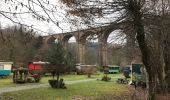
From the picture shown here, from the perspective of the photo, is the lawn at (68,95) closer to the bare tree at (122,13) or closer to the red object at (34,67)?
the bare tree at (122,13)

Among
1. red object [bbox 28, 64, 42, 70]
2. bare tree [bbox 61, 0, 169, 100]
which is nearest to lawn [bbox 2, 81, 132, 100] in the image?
bare tree [bbox 61, 0, 169, 100]

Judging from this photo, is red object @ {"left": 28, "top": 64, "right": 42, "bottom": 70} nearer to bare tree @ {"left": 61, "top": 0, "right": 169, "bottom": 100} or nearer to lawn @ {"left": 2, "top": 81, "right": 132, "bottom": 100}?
lawn @ {"left": 2, "top": 81, "right": 132, "bottom": 100}

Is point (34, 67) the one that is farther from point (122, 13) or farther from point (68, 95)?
point (122, 13)

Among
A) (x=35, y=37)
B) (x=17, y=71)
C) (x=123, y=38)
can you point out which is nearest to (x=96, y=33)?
(x=123, y=38)

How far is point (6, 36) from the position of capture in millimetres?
5125

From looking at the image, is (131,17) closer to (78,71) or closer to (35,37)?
(35,37)

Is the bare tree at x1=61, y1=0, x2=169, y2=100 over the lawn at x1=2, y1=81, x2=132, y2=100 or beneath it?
over

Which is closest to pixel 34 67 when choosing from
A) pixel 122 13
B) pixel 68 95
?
pixel 68 95

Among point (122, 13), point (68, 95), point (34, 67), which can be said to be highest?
point (122, 13)

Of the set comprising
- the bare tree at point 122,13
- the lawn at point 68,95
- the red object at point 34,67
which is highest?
the bare tree at point 122,13

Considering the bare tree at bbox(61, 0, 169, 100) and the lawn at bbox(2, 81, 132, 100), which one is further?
the lawn at bbox(2, 81, 132, 100)

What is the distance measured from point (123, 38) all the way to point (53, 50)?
46.8 feet

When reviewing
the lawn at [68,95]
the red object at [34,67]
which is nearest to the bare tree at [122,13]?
the lawn at [68,95]

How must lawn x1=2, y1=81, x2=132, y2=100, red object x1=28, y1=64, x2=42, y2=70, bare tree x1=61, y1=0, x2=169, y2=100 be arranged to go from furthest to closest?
red object x1=28, y1=64, x2=42, y2=70
lawn x1=2, y1=81, x2=132, y2=100
bare tree x1=61, y1=0, x2=169, y2=100
